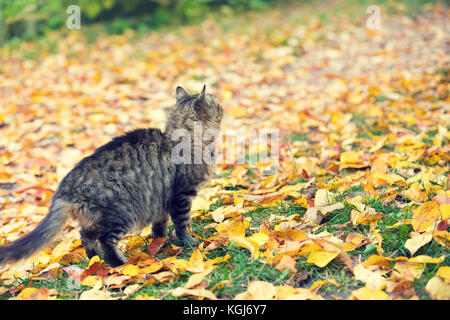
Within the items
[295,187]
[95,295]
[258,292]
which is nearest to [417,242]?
[258,292]

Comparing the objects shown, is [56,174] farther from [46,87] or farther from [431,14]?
[431,14]

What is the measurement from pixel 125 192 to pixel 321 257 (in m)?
1.28

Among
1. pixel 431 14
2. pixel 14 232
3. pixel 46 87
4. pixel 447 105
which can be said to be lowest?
pixel 14 232

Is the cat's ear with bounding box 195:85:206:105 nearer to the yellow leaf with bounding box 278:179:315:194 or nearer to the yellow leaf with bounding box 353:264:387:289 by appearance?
the yellow leaf with bounding box 278:179:315:194

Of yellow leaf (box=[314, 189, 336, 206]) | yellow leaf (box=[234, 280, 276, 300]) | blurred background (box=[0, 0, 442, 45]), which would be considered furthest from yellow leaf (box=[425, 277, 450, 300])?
blurred background (box=[0, 0, 442, 45])

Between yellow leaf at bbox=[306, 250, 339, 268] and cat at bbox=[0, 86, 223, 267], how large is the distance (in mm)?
909

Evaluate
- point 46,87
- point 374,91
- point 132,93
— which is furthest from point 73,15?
point 374,91

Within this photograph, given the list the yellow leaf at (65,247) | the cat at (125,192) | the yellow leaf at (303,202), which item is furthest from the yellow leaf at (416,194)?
the yellow leaf at (65,247)

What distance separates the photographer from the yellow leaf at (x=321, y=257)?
214cm

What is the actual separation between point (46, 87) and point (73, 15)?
2725mm

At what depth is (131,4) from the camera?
29.1 feet

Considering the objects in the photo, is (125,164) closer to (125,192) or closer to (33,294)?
(125,192)

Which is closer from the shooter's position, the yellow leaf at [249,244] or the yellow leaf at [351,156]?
the yellow leaf at [249,244]

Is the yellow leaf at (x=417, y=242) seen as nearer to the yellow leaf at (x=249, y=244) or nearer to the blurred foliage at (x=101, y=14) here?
the yellow leaf at (x=249, y=244)
